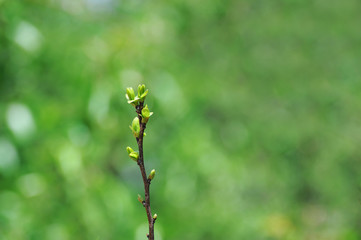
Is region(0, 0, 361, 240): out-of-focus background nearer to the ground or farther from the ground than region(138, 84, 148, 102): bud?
farther from the ground

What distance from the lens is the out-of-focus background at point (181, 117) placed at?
53.0 inches

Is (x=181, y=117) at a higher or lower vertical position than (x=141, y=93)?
higher

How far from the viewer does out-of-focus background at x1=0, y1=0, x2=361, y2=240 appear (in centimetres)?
135

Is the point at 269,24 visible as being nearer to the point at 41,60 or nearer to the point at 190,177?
the point at 190,177

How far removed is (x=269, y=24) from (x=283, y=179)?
1.26m

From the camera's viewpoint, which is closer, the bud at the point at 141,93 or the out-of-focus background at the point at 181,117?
the bud at the point at 141,93

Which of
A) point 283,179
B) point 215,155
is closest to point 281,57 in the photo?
point 283,179

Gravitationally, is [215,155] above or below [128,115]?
above

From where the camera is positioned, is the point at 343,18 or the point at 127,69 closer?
the point at 127,69

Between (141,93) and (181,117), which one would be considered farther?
(181,117)

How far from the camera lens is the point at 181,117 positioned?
6.45ft

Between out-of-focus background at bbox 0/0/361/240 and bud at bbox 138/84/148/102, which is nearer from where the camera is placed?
bud at bbox 138/84/148/102

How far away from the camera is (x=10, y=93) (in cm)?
133

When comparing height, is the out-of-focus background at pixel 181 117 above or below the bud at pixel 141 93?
above
